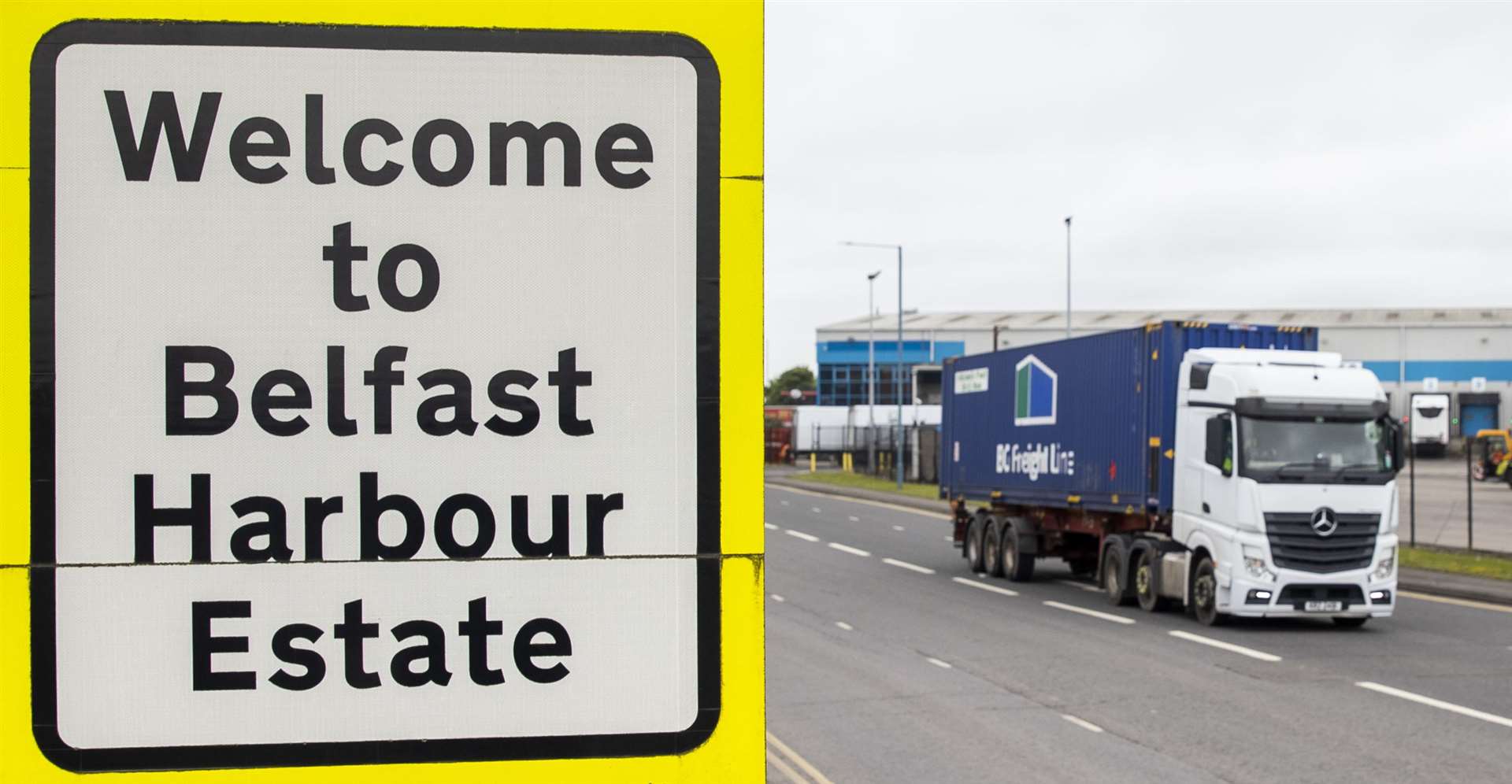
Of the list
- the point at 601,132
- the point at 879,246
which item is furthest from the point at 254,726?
the point at 879,246

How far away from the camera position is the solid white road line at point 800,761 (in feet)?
31.4

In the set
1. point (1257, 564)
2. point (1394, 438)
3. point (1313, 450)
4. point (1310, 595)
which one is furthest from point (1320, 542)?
point (1394, 438)

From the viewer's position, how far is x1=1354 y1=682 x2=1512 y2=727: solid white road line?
11.8 metres

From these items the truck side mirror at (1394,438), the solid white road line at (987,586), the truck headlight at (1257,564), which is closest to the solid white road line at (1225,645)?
the truck headlight at (1257,564)

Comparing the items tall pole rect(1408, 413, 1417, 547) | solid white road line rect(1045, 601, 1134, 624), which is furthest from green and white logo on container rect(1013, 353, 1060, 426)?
tall pole rect(1408, 413, 1417, 547)

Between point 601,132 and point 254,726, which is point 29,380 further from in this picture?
point 601,132

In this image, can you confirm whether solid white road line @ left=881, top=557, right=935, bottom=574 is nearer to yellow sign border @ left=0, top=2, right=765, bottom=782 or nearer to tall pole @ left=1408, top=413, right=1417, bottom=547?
tall pole @ left=1408, top=413, right=1417, bottom=547

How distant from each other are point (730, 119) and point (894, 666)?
12.6 metres

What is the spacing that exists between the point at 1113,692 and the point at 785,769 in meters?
4.42

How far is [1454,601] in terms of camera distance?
20469 millimetres

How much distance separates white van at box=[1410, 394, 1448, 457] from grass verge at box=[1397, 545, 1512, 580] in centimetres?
4174

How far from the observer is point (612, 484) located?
257 centimetres

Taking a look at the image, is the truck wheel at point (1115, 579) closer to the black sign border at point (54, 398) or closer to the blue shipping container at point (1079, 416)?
the blue shipping container at point (1079, 416)

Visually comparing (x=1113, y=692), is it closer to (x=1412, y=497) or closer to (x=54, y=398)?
(x=54, y=398)
